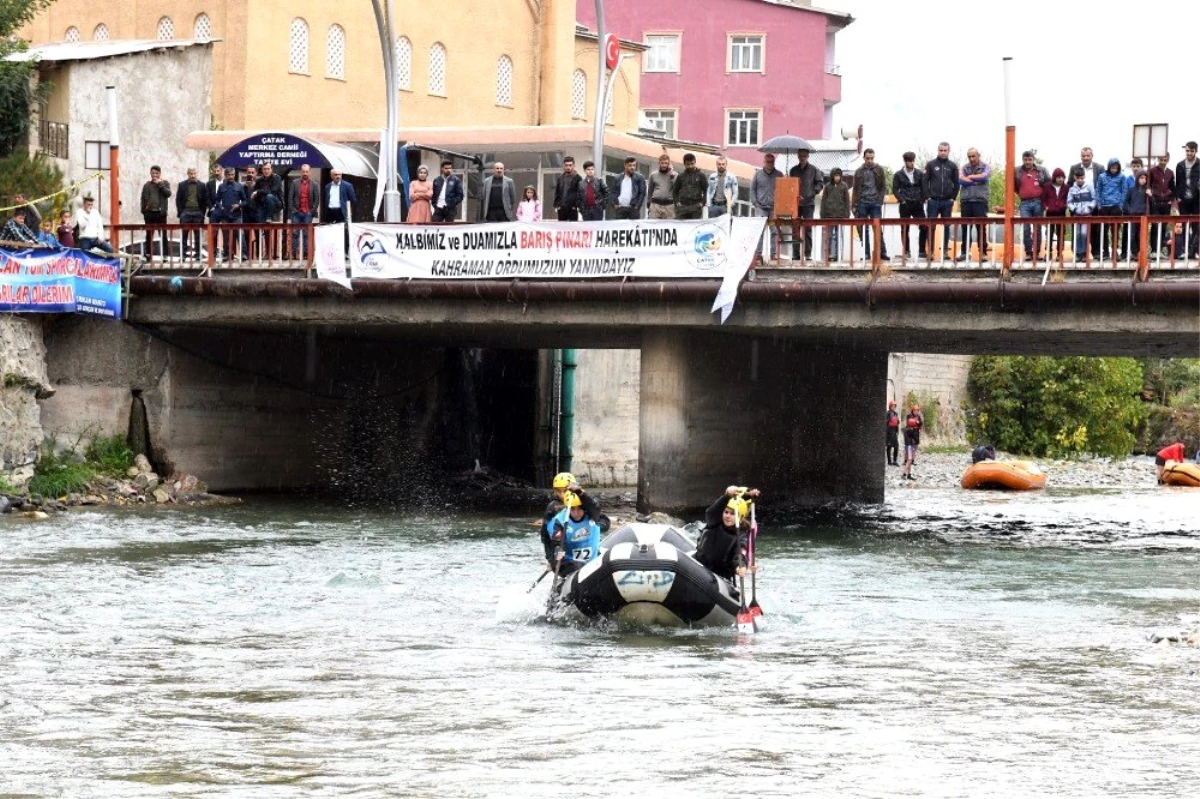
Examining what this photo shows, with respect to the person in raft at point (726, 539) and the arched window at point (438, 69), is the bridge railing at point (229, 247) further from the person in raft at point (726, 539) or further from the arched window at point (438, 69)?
the arched window at point (438, 69)

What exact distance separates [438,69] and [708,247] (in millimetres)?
25306

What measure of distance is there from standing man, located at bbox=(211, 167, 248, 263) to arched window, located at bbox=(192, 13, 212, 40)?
53.6ft

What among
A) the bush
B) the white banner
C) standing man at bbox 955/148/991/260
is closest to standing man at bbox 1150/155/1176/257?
standing man at bbox 955/148/991/260

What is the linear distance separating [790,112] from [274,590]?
57.1m

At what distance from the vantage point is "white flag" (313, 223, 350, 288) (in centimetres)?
3198

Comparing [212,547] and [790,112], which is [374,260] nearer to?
[212,547]

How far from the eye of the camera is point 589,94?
5800 cm

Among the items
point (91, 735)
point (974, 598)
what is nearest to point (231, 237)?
point (974, 598)

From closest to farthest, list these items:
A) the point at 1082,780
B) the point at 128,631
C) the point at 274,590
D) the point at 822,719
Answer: the point at 1082,780
the point at 822,719
the point at 128,631
the point at 274,590

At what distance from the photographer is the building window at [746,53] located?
7638 cm

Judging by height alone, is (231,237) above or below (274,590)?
above

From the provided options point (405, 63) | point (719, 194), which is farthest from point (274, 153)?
point (405, 63)

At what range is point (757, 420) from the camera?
114 feet

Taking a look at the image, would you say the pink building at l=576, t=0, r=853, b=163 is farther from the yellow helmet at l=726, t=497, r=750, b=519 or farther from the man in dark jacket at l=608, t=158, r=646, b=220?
the yellow helmet at l=726, t=497, r=750, b=519
